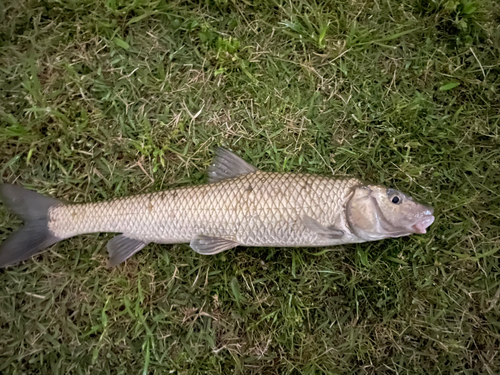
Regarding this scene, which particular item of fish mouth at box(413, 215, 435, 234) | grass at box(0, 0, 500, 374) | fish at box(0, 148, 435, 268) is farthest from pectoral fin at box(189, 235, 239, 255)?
fish mouth at box(413, 215, 435, 234)

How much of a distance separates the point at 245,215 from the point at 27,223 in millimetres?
1534

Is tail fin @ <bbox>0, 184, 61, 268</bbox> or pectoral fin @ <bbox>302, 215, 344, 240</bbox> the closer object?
pectoral fin @ <bbox>302, 215, 344, 240</bbox>

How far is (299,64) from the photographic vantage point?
2.76 meters

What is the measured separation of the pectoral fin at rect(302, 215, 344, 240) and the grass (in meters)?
0.33

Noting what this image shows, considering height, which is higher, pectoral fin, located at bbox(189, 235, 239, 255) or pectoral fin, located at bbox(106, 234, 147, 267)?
pectoral fin, located at bbox(189, 235, 239, 255)

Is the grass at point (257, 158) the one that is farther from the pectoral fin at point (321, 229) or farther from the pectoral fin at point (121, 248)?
the pectoral fin at point (321, 229)

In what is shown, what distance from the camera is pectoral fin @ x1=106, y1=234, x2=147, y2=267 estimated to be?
247cm

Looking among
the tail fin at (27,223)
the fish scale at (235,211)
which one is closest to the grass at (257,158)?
the tail fin at (27,223)

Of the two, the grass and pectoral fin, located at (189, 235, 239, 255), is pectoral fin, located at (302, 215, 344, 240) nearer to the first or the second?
the grass

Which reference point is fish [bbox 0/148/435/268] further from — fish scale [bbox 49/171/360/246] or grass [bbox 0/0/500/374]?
grass [bbox 0/0/500/374]

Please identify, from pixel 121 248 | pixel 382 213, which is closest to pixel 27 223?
pixel 121 248

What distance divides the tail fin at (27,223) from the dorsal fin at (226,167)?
1158 millimetres

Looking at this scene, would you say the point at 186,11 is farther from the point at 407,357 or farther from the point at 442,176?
the point at 407,357

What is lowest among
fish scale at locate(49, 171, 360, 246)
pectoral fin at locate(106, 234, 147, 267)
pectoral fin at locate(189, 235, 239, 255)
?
pectoral fin at locate(106, 234, 147, 267)
